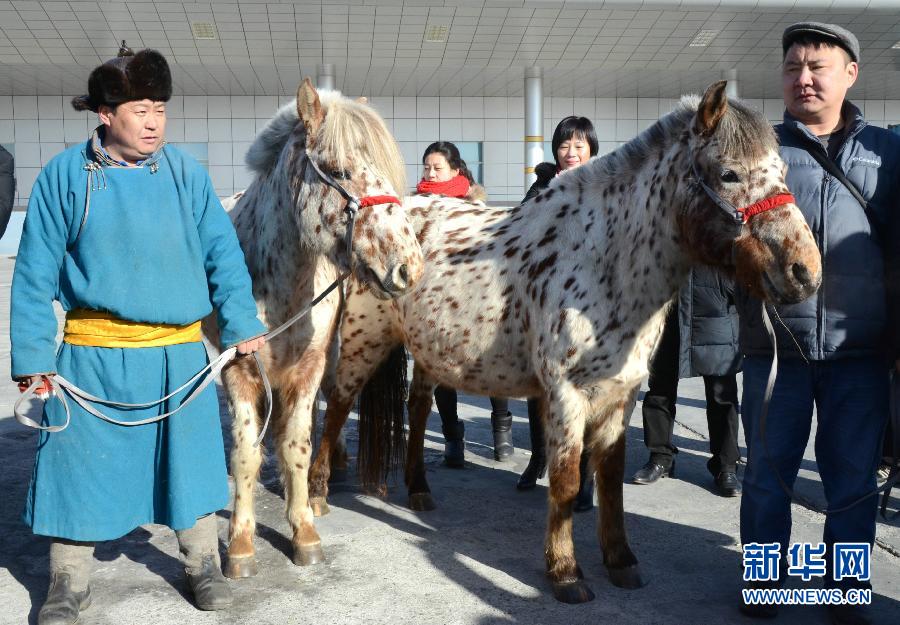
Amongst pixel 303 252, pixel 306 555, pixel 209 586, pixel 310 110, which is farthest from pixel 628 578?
pixel 310 110

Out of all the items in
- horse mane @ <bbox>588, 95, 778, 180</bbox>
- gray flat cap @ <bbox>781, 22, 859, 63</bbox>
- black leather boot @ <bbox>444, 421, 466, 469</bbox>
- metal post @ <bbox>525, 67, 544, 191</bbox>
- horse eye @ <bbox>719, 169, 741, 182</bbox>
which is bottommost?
black leather boot @ <bbox>444, 421, 466, 469</bbox>

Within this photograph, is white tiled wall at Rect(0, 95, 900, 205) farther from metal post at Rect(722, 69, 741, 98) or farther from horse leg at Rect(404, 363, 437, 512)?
horse leg at Rect(404, 363, 437, 512)

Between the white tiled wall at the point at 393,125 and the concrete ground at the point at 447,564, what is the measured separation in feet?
54.3

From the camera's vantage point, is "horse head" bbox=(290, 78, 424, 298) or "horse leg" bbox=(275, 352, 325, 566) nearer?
"horse head" bbox=(290, 78, 424, 298)

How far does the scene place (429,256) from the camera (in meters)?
3.89

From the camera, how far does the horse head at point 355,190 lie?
294cm

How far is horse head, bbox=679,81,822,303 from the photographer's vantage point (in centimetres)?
254

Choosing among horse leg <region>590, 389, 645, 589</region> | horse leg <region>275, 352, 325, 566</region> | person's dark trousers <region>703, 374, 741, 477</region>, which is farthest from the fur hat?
person's dark trousers <region>703, 374, 741, 477</region>

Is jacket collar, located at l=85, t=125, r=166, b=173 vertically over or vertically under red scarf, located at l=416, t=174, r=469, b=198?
under

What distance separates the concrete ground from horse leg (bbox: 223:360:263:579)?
0.10m

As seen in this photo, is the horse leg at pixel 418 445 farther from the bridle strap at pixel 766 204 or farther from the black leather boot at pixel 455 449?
the bridle strap at pixel 766 204

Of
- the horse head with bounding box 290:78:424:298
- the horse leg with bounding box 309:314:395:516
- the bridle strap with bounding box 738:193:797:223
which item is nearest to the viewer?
the bridle strap with bounding box 738:193:797:223

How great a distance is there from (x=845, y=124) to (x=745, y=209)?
66cm

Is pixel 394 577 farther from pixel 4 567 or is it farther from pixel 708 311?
pixel 708 311
